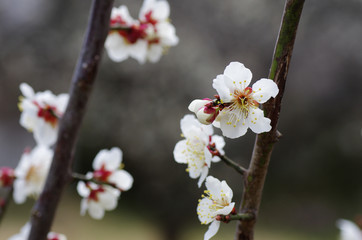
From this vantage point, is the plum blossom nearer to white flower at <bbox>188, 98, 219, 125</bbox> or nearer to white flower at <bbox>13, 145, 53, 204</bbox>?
white flower at <bbox>13, 145, 53, 204</bbox>

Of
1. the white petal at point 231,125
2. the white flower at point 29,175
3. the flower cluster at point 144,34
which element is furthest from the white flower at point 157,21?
the white petal at point 231,125

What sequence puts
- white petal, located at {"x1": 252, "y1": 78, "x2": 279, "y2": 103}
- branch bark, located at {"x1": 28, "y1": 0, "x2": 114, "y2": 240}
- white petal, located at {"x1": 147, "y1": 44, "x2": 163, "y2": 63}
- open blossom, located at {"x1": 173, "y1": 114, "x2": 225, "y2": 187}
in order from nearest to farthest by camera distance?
white petal, located at {"x1": 252, "y1": 78, "x2": 279, "y2": 103} → open blossom, located at {"x1": 173, "y1": 114, "x2": 225, "y2": 187} → branch bark, located at {"x1": 28, "y1": 0, "x2": 114, "y2": 240} → white petal, located at {"x1": 147, "y1": 44, "x2": 163, "y2": 63}

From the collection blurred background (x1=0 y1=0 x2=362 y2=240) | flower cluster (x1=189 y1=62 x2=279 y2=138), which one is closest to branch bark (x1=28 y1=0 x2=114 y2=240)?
flower cluster (x1=189 y1=62 x2=279 y2=138)

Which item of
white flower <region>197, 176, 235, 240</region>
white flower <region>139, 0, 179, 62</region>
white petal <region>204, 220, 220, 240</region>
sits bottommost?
white petal <region>204, 220, 220, 240</region>

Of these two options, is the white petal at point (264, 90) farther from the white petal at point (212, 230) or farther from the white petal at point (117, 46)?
the white petal at point (117, 46)

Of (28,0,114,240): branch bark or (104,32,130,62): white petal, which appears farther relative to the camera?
(104,32,130,62): white petal

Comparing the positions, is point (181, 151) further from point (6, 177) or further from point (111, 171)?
point (6, 177)

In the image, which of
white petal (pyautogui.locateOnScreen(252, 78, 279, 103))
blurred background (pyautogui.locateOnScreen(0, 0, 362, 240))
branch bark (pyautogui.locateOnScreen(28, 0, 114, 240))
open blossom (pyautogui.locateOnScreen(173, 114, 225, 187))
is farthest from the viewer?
blurred background (pyautogui.locateOnScreen(0, 0, 362, 240))
